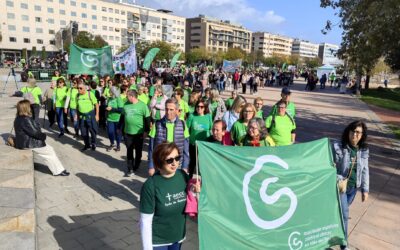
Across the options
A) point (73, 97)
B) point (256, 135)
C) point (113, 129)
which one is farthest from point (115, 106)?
point (256, 135)

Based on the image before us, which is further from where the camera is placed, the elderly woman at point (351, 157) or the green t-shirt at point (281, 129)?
the green t-shirt at point (281, 129)

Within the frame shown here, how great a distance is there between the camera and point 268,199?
3.49 meters

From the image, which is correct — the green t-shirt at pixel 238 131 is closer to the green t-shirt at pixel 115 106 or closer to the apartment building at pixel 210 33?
the green t-shirt at pixel 115 106

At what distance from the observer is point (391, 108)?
22.7m

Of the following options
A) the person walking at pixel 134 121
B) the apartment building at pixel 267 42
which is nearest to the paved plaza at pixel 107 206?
the person walking at pixel 134 121

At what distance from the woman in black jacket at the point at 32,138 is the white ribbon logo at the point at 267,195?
184 inches

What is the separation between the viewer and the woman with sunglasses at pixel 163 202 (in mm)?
2770

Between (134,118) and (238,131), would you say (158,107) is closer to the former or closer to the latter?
(134,118)

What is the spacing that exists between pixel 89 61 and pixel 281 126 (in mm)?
7669

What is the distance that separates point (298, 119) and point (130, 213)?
39.3 feet

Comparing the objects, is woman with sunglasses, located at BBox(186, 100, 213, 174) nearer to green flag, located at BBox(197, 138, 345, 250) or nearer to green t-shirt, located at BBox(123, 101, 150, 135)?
green t-shirt, located at BBox(123, 101, 150, 135)

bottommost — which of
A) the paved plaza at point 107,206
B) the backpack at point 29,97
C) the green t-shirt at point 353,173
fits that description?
the paved plaza at point 107,206

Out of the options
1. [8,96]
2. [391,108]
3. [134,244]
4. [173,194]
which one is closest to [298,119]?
[391,108]

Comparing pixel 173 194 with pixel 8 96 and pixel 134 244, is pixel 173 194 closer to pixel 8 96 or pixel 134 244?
pixel 134 244
